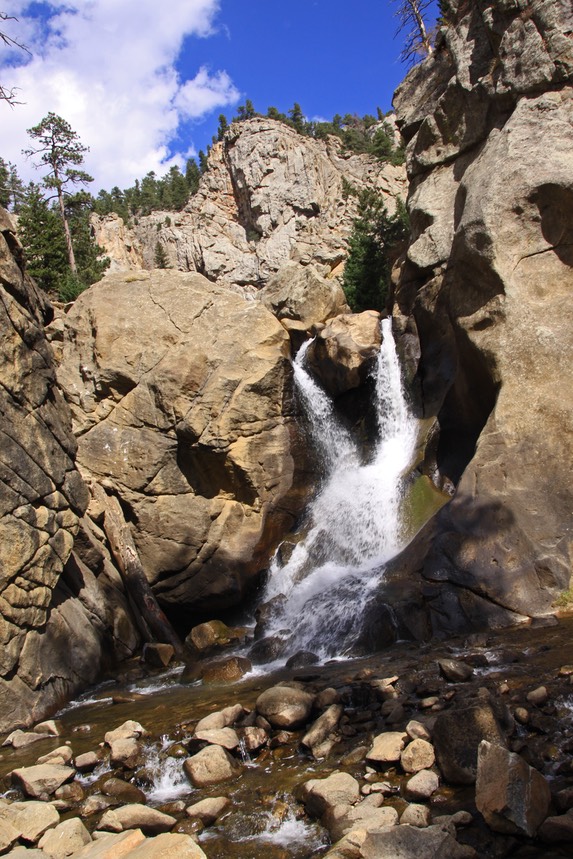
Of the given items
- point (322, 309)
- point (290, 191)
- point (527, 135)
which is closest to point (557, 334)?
point (527, 135)

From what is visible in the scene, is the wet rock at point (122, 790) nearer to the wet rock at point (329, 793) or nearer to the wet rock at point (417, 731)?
the wet rock at point (329, 793)

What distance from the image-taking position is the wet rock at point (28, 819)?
567 cm

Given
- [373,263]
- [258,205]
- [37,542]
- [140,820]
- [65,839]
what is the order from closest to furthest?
[65,839] < [140,820] < [37,542] < [373,263] < [258,205]

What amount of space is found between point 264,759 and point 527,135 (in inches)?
590

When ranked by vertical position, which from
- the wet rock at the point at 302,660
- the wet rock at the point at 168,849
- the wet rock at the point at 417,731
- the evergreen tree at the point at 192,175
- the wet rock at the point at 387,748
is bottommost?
the wet rock at the point at 302,660

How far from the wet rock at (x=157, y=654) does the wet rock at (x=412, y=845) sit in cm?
1053

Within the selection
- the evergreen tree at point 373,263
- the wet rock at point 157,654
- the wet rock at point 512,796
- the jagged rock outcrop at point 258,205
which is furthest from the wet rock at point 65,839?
the jagged rock outcrop at point 258,205

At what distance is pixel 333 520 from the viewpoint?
58.1 feet

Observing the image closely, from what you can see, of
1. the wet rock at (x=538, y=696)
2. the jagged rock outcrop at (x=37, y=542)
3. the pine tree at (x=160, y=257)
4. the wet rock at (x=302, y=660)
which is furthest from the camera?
the pine tree at (x=160, y=257)

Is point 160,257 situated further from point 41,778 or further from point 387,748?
point 387,748

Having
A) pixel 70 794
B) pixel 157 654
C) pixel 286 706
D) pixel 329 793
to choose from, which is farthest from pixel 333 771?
pixel 157 654

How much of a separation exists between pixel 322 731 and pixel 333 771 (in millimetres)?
803

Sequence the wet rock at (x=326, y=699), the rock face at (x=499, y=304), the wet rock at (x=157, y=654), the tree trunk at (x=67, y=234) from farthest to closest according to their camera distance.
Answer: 1. the tree trunk at (x=67, y=234)
2. the wet rock at (x=157, y=654)
3. the rock face at (x=499, y=304)
4. the wet rock at (x=326, y=699)

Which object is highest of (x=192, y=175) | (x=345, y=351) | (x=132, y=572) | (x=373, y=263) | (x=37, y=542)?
(x=192, y=175)
